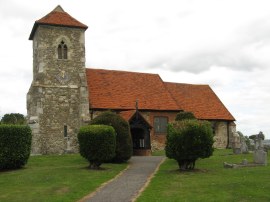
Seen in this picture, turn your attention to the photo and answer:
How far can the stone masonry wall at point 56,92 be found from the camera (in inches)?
A: 1329

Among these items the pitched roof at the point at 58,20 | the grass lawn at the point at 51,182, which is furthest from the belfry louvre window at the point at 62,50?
the grass lawn at the point at 51,182

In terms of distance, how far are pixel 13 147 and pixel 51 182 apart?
6.64m

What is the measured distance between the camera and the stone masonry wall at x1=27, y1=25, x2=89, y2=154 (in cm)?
3375

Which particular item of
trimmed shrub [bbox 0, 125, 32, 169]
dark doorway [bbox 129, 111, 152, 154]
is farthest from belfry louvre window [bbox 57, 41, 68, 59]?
trimmed shrub [bbox 0, 125, 32, 169]

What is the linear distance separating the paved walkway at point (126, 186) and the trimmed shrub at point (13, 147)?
21.2 ft

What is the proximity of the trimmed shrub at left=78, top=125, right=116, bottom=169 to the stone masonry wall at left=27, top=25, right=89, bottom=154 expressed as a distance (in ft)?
36.9

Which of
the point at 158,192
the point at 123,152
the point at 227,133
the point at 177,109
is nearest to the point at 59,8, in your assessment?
the point at 177,109

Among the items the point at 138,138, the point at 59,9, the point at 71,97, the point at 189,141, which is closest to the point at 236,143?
the point at 138,138

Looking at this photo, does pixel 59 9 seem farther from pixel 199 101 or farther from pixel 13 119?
pixel 13 119

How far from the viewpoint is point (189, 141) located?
69.1 ft

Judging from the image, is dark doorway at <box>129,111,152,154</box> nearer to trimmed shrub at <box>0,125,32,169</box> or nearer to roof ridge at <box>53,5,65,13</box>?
trimmed shrub at <box>0,125,32,169</box>

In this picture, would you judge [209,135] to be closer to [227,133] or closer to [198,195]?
[198,195]

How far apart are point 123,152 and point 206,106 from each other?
18.8m

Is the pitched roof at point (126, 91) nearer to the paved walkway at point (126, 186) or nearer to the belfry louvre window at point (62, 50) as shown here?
the belfry louvre window at point (62, 50)
